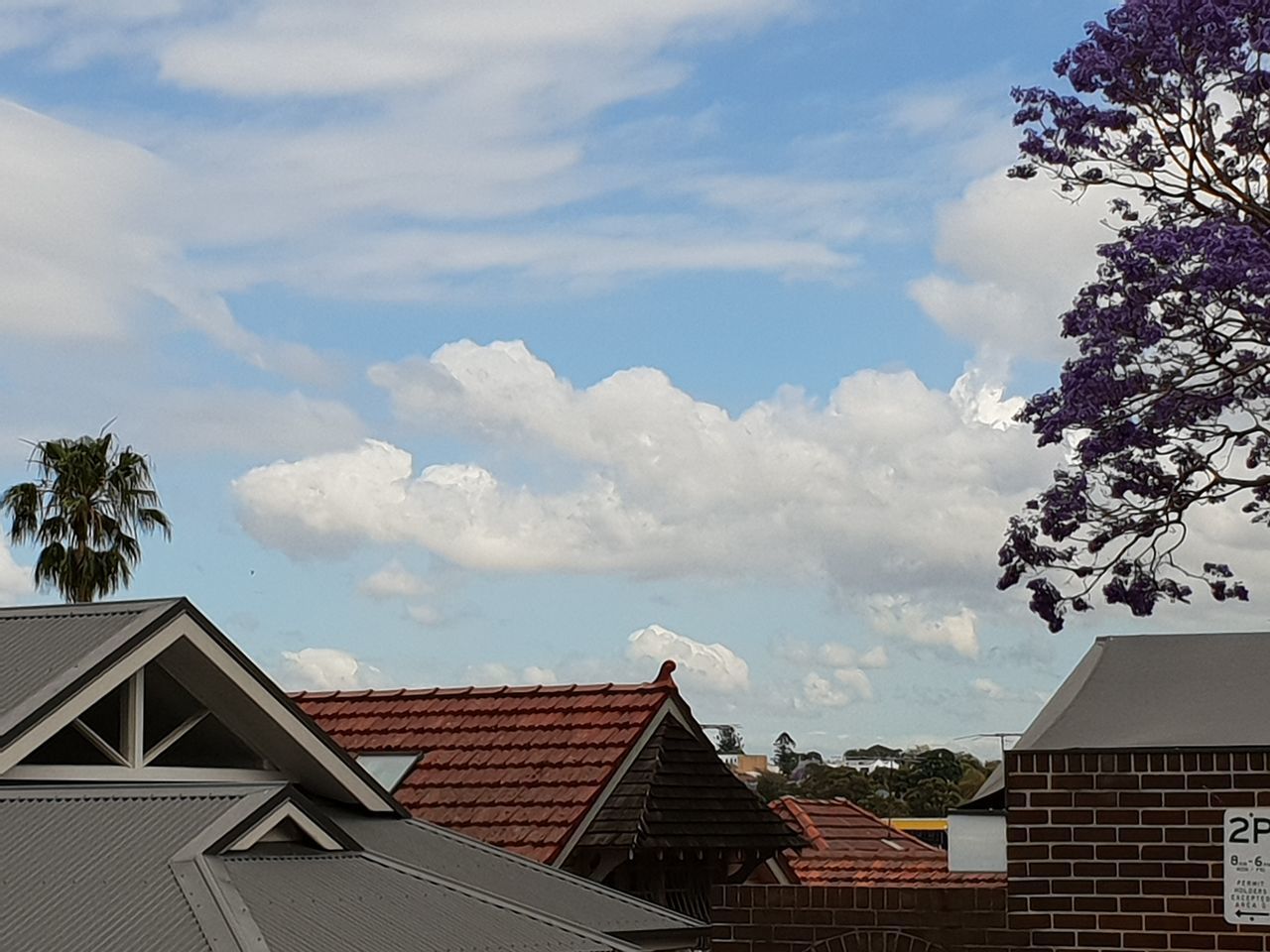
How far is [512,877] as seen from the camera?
54.6ft

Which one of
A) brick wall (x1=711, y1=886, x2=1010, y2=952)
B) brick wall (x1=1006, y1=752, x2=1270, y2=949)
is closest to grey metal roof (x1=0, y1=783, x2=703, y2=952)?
brick wall (x1=711, y1=886, x2=1010, y2=952)

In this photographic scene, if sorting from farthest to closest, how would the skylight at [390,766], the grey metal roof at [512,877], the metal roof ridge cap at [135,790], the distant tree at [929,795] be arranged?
1. the distant tree at [929,795]
2. the skylight at [390,766]
3. the grey metal roof at [512,877]
4. the metal roof ridge cap at [135,790]

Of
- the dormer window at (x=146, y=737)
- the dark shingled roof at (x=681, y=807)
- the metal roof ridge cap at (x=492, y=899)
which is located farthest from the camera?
the dark shingled roof at (x=681, y=807)

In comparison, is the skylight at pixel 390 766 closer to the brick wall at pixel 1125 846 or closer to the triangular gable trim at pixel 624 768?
the triangular gable trim at pixel 624 768

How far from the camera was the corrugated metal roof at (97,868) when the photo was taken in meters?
11.7

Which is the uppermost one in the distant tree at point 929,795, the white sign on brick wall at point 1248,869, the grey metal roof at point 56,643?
the distant tree at point 929,795

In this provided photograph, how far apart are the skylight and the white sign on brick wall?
502 inches

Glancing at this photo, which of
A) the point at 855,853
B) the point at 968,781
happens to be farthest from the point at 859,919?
the point at 968,781

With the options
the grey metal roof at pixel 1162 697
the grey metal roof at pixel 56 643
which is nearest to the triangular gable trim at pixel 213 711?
Answer: the grey metal roof at pixel 56 643

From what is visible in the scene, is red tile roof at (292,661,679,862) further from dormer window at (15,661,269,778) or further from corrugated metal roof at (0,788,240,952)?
corrugated metal roof at (0,788,240,952)

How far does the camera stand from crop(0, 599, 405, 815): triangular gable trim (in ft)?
47.4

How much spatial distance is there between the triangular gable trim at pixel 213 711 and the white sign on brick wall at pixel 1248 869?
28.9 ft

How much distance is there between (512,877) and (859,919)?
19.9 feet

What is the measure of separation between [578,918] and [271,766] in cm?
325
